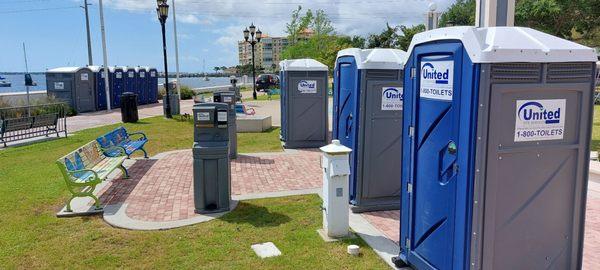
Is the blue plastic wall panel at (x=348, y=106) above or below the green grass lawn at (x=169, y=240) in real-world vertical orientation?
above

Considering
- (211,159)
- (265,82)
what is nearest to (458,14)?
(265,82)

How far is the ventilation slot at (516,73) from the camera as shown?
3336 millimetres

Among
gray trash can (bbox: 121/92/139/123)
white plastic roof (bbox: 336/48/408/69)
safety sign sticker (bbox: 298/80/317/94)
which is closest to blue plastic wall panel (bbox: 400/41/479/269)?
white plastic roof (bbox: 336/48/408/69)

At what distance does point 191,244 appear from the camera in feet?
17.9

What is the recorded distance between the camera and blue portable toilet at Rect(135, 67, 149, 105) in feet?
84.6

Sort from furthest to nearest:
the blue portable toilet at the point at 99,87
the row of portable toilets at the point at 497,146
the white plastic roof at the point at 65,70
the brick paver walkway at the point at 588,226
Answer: the blue portable toilet at the point at 99,87 → the white plastic roof at the point at 65,70 → the brick paver walkway at the point at 588,226 → the row of portable toilets at the point at 497,146

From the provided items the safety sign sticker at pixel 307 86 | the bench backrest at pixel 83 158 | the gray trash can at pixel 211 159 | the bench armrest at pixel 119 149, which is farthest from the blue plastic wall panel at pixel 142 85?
the gray trash can at pixel 211 159

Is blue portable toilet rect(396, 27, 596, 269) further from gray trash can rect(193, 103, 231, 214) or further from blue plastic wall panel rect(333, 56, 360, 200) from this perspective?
gray trash can rect(193, 103, 231, 214)

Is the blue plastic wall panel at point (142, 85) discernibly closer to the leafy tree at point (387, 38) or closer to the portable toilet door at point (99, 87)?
the portable toilet door at point (99, 87)

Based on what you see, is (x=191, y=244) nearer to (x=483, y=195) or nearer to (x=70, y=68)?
(x=483, y=195)

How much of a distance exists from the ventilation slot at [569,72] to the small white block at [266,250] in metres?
3.28

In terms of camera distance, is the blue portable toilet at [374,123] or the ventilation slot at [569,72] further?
the blue portable toilet at [374,123]

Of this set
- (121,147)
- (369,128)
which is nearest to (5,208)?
(121,147)

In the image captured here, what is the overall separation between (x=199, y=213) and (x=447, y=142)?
4.02 meters
